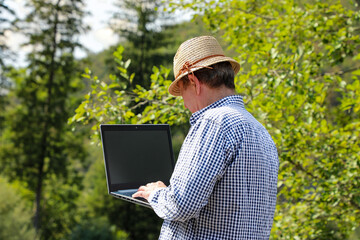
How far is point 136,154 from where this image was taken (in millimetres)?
1944

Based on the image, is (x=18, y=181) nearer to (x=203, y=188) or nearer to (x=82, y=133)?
(x=82, y=133)

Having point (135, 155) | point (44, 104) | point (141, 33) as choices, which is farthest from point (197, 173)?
point (141, 33)

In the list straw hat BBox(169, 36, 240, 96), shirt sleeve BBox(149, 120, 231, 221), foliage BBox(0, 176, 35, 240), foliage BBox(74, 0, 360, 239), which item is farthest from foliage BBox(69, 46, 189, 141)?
foliage BBox(0, 176, 35, 240)

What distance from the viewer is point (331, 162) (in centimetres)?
319

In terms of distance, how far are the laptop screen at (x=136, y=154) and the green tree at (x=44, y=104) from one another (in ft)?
49.9

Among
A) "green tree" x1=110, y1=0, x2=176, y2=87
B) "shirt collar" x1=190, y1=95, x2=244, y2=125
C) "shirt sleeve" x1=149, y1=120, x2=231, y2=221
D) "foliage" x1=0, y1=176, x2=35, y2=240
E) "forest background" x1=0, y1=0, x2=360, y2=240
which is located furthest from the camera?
"green tree" x1=110, y1=0, x2=176, y2=87

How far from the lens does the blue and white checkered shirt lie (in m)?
1.16

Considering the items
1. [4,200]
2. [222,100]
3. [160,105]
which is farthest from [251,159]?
[4,200]

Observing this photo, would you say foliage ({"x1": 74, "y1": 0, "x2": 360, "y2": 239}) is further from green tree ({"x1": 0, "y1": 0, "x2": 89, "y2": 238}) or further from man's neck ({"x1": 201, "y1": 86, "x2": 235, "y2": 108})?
green tree ({"x1": 0, "y1": 0, "x2": 89, "y2": 238})

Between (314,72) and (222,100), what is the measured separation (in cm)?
236

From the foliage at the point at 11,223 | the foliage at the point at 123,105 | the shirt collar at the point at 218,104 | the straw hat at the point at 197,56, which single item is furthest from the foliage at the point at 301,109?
the foliage at the point at 11,223

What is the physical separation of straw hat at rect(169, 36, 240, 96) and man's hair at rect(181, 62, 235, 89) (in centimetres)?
2

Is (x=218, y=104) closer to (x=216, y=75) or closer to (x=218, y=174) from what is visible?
(x=216, y=75)

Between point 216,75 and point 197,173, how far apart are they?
1.09ft
